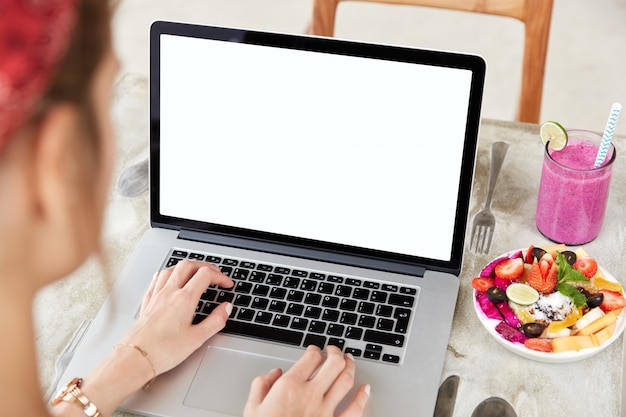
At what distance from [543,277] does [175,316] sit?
490 mm

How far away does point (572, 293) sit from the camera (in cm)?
102

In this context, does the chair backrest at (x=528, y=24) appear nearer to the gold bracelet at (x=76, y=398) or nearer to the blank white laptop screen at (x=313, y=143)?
the blank white laptop screen at (x=313, y=143)

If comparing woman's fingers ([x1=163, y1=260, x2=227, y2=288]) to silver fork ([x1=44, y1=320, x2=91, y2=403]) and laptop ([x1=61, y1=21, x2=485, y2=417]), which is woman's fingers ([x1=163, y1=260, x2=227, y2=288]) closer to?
laptop ([x1=61, y1=21, x2=485, y2=417])

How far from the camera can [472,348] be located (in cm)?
105

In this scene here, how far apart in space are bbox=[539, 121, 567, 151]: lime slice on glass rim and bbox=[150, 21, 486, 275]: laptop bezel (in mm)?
197


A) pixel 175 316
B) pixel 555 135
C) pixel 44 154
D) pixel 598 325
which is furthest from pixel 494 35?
pixel 44 154

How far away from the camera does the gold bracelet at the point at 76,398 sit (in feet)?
3.09

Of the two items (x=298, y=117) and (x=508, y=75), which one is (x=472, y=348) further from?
(x=508, y=75)

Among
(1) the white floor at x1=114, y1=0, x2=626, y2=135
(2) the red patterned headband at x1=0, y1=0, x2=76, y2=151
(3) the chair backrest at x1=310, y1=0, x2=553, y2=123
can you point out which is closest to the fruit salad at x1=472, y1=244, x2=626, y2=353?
(3) the chair backrest at x1=310, y1=0, x2=553, y2=123

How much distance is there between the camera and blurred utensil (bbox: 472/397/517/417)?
963mm

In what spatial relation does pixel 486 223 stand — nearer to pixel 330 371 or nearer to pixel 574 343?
pixel 574 343

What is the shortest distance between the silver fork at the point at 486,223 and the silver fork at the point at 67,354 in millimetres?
581

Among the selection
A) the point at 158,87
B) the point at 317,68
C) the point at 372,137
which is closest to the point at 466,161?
the point at 372,137

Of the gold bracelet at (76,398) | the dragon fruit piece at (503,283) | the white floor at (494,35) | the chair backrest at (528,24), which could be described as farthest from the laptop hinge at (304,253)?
the white floor at (494,35)
